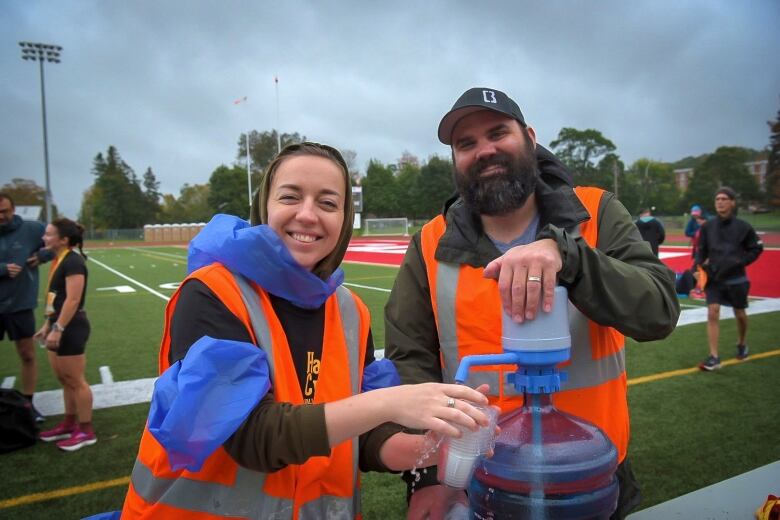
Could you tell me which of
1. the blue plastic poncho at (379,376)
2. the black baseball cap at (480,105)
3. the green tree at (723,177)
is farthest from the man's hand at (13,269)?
the green tree at (723,177)

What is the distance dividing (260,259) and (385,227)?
5612cm

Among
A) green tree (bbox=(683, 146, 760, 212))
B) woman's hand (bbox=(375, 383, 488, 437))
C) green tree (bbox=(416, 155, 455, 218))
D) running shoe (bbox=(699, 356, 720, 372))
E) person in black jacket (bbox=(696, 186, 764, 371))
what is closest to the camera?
woman's hand (bbox=(375, 383, 488, 437))

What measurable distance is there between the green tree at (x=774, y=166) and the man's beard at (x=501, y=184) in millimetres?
69172

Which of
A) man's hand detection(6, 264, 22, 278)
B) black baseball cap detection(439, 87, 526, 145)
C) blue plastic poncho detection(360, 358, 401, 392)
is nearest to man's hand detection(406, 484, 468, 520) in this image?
blue plastic poncho detection(360, 358, 401, 392)

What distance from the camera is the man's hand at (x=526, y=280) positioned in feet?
3.46

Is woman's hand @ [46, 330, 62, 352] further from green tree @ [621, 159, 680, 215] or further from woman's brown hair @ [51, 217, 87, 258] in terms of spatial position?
green tree @ [621, 159, 680, 215]

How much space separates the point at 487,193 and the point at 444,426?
1.07m

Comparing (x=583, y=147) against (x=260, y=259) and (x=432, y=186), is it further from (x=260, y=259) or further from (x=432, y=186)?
(x=260, y=259)

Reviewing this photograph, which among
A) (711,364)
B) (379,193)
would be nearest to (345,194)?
(711,364)

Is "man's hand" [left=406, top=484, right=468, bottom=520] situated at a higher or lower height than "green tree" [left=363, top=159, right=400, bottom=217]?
lower

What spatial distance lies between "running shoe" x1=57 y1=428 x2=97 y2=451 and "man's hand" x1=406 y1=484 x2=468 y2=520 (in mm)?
4350

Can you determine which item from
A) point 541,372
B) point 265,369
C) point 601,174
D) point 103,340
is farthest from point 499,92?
point 601,174

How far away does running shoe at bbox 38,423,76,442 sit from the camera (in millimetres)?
4973

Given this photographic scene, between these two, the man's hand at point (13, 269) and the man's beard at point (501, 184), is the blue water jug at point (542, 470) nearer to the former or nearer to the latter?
the man's beard at point (501, 184)
